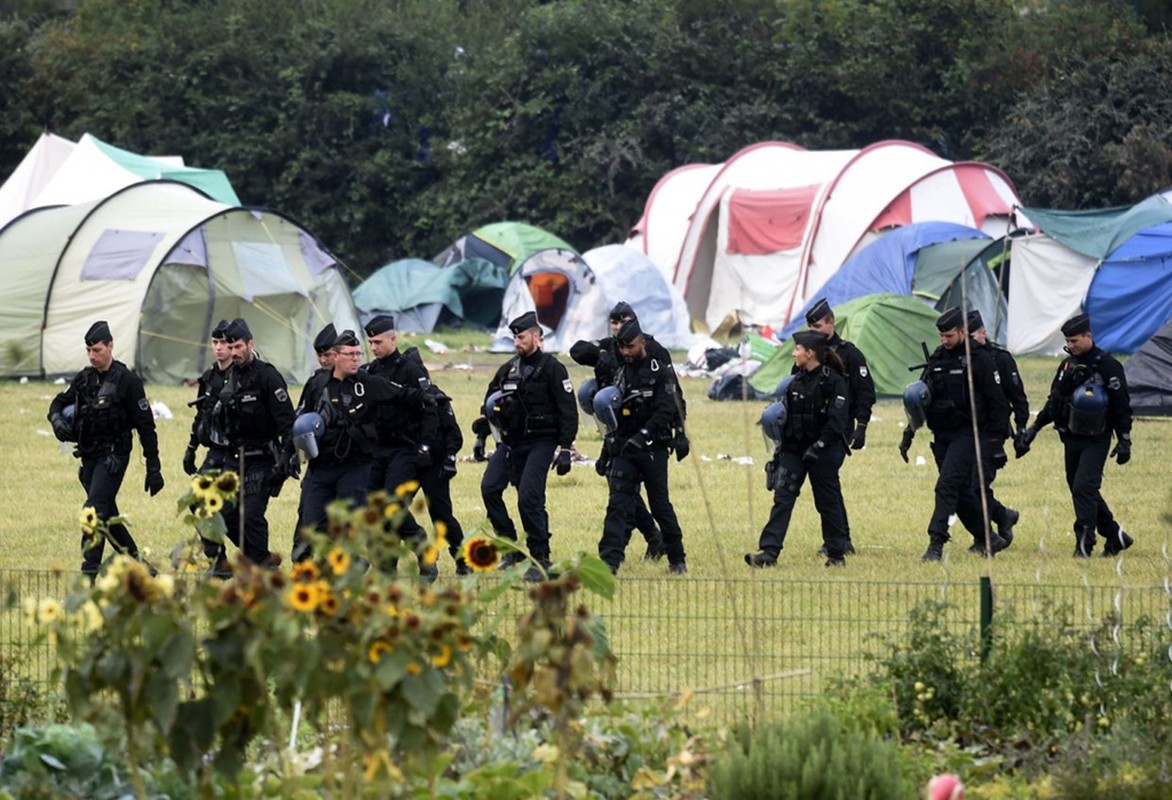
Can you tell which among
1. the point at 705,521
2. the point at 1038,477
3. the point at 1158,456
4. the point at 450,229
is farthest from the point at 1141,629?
the point at 450,229

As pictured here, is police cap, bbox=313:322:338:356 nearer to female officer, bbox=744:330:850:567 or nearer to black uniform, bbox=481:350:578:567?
black uniform, bbox=481:350:578:567

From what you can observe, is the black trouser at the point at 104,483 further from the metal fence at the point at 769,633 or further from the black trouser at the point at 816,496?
the black trouser at the point at 816,496

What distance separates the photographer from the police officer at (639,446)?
12.8 m

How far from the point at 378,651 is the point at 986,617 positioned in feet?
12.5

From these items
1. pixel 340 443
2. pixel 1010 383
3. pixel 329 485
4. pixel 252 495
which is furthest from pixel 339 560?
pixel 1010 383

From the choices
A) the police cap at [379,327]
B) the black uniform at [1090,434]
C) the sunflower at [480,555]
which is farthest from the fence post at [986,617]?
the police cap at [379,327]

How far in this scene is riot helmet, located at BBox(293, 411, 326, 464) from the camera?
11773 millimetres

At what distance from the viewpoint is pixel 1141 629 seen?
8.00 m

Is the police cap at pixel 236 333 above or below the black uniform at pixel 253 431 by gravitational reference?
above

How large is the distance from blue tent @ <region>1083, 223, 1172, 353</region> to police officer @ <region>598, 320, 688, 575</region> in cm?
1736

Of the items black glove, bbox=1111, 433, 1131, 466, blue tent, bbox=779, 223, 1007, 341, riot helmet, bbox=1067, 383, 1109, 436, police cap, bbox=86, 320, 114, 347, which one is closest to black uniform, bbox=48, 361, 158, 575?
police cap, bbox=86, 320, 114, 347

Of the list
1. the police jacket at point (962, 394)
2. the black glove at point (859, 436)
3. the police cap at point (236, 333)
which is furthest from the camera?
the police jacket at point (962, 394)

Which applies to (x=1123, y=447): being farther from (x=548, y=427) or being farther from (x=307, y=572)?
(x=307, y=572)

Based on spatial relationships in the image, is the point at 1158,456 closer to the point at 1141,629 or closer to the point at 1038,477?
the point at 1038,477
